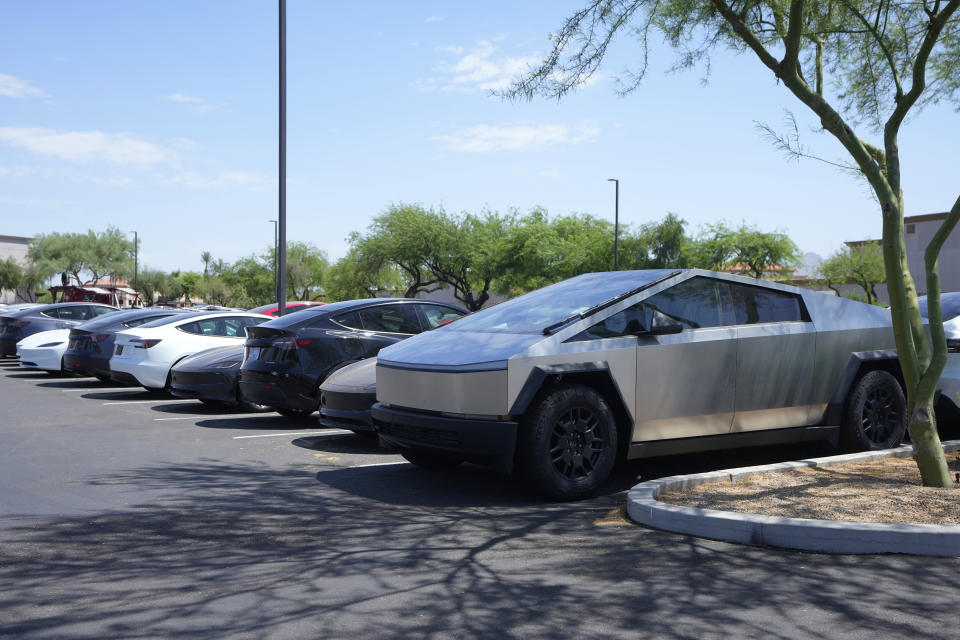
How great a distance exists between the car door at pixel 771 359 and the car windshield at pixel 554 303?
77 centimetres

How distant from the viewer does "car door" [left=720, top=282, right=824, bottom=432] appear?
6.73 m

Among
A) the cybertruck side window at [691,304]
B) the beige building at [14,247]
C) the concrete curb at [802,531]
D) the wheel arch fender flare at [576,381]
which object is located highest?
the beige building at [14,247]

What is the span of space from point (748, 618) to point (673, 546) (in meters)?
1.13

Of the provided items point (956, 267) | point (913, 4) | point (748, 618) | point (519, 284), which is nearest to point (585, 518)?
point (748, 618)

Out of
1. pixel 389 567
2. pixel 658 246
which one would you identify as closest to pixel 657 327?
pixel 389 567

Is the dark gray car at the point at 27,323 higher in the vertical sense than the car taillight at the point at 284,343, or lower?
higher

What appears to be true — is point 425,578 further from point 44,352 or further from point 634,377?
point 44,352

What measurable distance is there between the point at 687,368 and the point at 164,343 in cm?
914

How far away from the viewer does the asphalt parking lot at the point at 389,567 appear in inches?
141

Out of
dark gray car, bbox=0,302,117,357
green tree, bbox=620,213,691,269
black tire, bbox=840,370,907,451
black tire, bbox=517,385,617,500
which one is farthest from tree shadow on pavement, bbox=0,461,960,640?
green tree, bbox=620,213,691,269

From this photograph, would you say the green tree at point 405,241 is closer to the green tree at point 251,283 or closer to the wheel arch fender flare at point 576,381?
the green tree at point 251,283

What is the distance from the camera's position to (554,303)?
267 inches

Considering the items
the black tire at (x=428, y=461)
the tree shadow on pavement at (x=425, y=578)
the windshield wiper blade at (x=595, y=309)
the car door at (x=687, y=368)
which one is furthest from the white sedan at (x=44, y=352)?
the car door at (x=687, y=368)

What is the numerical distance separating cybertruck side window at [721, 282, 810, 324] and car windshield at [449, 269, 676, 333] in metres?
0.58
